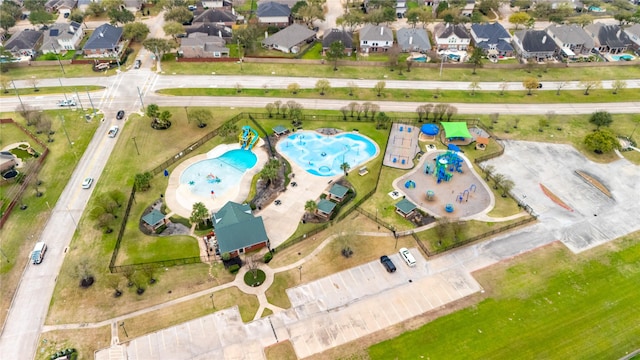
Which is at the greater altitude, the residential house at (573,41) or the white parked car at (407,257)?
the residential house at (573,41)

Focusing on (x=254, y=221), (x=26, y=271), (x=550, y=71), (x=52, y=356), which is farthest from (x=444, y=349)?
(x=550, y=71)

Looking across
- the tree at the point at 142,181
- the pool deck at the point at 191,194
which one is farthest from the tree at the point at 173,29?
the tree at the point at 142,181

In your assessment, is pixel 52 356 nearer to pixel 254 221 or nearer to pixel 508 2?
pixel 254 221

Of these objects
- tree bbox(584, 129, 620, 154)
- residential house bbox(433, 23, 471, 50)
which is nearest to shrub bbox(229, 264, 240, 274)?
tree bbox(584, 129, 620, 154)

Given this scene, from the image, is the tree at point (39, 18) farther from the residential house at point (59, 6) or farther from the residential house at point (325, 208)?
the residential house at point (325, 208)

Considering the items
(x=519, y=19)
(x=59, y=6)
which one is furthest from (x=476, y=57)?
(x=59, y=6)

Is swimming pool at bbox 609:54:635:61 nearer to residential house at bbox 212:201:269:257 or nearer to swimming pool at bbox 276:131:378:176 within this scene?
swimming pool at bbox 276:131:378:176
